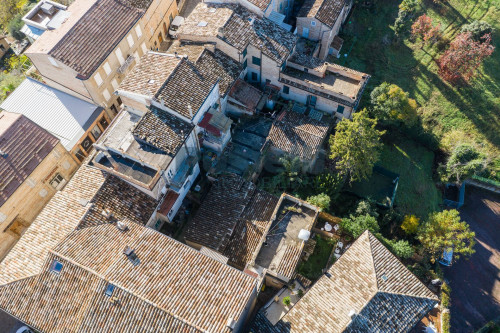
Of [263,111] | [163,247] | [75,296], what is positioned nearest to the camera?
[75,296]

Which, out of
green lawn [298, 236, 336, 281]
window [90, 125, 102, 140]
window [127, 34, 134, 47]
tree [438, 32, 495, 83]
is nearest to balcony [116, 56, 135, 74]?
window [127, 34, 134, 47]

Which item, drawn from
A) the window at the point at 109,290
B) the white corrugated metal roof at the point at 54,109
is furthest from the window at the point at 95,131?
the window at the point at 109,290

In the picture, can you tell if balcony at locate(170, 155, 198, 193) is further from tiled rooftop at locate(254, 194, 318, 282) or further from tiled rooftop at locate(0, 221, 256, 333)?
tiled rooftop at locate(254, 194, 318, 282)

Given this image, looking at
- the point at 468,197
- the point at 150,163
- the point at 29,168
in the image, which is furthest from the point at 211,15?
the point at 468,197

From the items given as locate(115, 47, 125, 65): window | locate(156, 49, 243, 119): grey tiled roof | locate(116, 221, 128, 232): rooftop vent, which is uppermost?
locate(156, 49, 243, 119): grey tiled roof

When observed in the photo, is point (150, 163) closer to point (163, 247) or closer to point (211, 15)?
point (163, 247)

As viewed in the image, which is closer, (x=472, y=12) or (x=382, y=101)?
(x=382, y=101)
